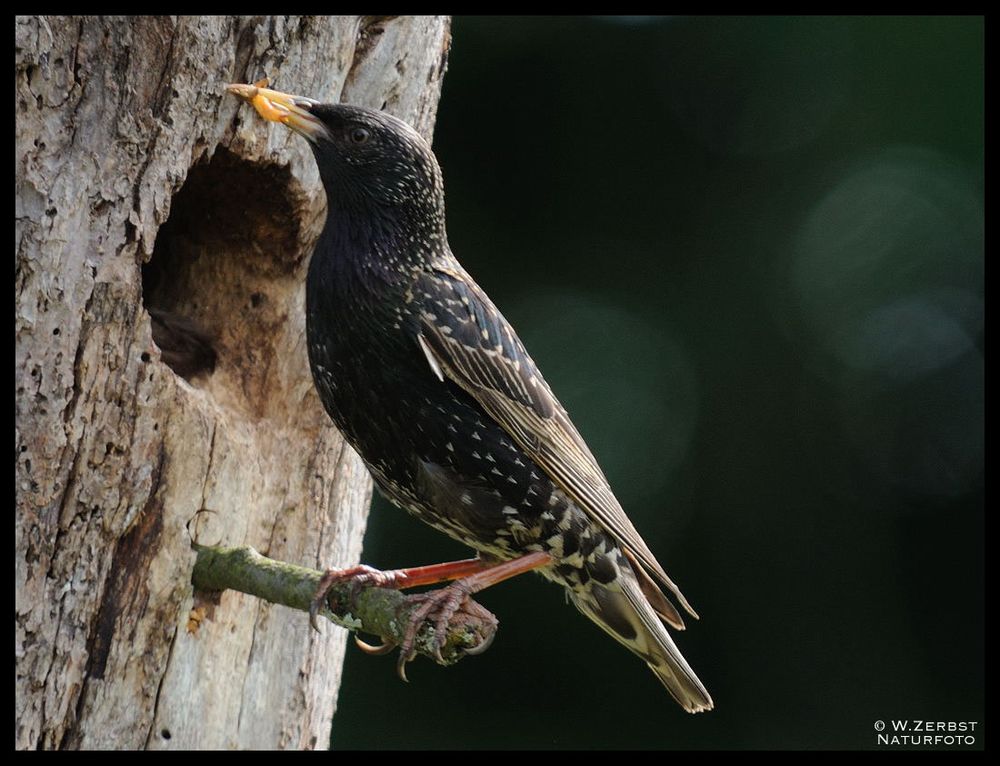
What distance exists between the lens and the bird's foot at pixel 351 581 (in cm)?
263

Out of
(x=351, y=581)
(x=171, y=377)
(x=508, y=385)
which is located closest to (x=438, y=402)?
(x=508, y=385)

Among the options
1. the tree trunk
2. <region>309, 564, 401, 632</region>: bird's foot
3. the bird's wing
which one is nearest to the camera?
the tree trunk

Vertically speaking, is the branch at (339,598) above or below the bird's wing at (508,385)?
below

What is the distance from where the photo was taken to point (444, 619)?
2.49 meters

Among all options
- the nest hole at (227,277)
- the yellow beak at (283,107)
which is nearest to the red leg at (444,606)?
the nest hole at (227,277)

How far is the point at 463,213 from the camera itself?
516 cm

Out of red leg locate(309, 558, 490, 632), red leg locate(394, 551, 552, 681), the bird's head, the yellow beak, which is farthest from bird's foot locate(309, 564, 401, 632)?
the yellow beak

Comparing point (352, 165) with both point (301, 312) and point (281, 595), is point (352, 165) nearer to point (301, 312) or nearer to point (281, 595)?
point (301, 312)

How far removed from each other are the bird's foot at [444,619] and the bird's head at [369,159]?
951mm

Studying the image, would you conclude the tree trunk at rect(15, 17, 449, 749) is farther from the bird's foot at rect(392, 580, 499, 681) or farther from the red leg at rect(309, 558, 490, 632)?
the bird's foot at rect(392, 580, 499, 681)

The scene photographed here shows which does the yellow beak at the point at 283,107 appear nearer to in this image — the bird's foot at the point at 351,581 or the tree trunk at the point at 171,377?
the tree trunk at the point at 171,377

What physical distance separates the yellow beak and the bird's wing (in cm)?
42

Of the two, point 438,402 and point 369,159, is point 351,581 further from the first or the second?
point 369,159

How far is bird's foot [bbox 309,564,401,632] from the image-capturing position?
263cm
